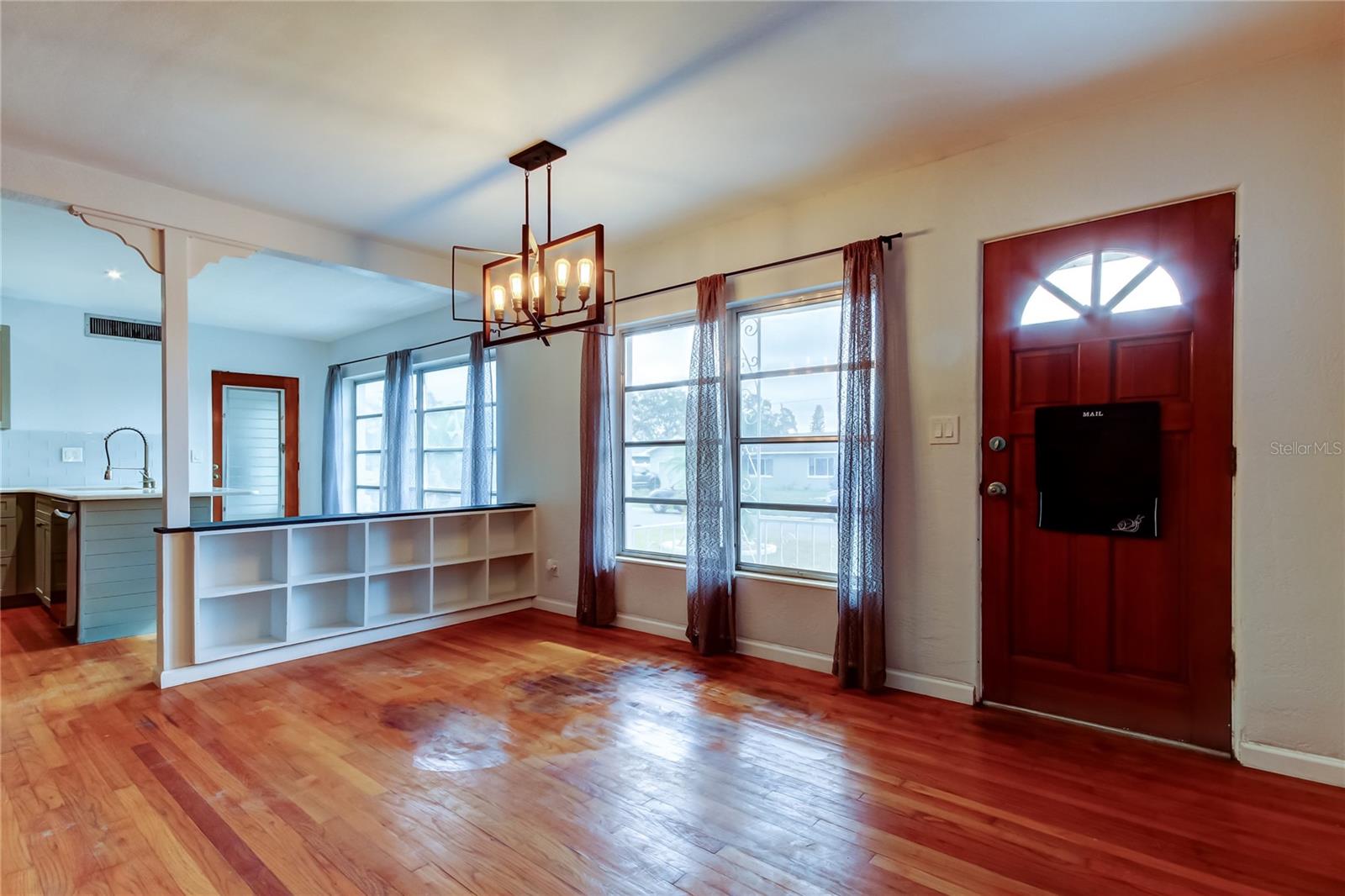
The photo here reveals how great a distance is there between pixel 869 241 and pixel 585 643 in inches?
118

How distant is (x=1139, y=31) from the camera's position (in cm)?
230

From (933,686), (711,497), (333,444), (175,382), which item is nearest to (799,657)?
(933,686)

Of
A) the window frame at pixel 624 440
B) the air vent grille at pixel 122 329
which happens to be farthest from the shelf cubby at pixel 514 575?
the air vent grille at pixel 122 329

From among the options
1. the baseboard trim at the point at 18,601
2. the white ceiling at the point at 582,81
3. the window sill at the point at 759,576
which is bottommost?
the baseboard trim at the point at 18,601

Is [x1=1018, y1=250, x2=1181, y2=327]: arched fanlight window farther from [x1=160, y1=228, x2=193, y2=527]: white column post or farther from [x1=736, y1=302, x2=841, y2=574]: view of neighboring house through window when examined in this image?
[x1=160, y1=228, x2=193, y2=527]: white column post

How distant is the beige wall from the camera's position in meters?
2.39

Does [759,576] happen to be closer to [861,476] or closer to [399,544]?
[861,476]

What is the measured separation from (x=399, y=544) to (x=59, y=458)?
4105 mm

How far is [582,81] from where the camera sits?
2609 mm

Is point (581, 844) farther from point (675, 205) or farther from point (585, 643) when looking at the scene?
point (675, 205)

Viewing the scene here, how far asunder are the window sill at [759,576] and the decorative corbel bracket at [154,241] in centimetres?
314

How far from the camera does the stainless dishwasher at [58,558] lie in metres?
4.30

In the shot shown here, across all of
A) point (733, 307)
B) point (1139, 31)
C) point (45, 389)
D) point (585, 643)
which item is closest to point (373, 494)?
point (45, 389)

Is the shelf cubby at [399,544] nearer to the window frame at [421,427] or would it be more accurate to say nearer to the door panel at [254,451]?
the window frame at [421,427]
